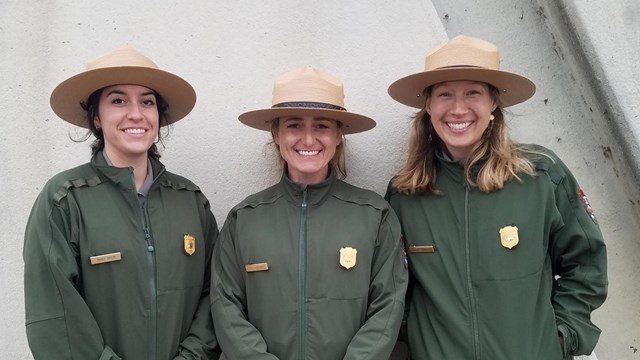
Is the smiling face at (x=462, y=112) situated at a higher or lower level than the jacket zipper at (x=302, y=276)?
higher

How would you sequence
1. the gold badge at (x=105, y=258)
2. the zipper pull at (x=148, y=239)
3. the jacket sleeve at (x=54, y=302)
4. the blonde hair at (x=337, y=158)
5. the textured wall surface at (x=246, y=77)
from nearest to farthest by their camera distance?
the jacket sleeve at (x=54, y=302) < the gold badge at (x=105, y=258) < the zipper pull at (x=148, y=239) < the blonde hair at (x=337, y=158) < the textured wall surface at (x=246, y=77)

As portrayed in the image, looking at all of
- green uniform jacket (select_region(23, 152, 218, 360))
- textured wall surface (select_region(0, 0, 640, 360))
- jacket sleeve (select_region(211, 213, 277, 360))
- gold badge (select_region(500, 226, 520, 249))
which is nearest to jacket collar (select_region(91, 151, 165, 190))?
green uniform jacket (select_region(23, 152, 218, 360))

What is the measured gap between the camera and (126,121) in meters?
2.26

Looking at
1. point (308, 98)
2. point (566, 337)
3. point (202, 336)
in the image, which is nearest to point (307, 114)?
point (308, 98)

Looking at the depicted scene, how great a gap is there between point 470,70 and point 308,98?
0.71 meters

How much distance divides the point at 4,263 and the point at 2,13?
4.53 ft

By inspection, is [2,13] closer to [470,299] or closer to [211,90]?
[211,90]

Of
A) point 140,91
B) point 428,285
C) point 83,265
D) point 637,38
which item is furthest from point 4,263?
point 637,38

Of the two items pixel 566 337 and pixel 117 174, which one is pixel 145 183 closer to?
pixel 117 174

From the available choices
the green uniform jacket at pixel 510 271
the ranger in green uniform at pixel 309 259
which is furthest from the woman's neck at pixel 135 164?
the green uniform jacket at pixel 510 271

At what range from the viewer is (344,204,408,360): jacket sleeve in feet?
7.17

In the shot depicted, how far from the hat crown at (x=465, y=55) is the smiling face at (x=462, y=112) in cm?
9

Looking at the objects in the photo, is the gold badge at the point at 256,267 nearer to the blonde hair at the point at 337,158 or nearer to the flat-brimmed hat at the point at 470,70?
the blonde hair at the point at 337,158

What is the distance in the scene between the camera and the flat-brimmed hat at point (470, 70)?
7.82 feet
